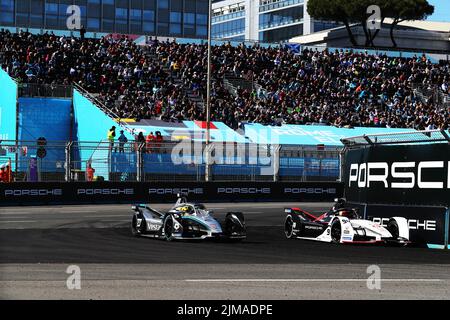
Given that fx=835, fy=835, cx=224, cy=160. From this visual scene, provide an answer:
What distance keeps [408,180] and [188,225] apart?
4.94 m

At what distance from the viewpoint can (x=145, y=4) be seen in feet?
222

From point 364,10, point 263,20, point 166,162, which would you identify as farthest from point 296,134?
point 263,20

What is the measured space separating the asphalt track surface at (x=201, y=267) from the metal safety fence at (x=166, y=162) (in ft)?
30.4

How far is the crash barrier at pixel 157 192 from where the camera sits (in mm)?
30703

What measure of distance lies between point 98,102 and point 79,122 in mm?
1624

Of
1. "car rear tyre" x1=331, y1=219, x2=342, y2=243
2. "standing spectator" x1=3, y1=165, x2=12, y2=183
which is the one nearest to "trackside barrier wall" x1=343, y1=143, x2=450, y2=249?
"car rear tyre" x1=331, y1=219, x2=342, y2=243

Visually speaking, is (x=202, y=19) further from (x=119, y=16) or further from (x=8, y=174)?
(x=8, y=174)

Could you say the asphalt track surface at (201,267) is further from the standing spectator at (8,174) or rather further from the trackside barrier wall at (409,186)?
the standing spectator at (8,174)

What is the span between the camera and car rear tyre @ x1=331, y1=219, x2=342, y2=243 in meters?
17.9

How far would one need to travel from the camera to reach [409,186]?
60.1ft

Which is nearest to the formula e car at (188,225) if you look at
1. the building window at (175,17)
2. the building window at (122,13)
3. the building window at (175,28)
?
the building window at (122,13)

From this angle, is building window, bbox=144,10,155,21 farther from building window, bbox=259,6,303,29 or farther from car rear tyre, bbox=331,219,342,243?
car rear tyre, bbox=331,219,342,243

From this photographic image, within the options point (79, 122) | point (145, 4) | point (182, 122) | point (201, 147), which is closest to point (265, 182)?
point (201, 147)
